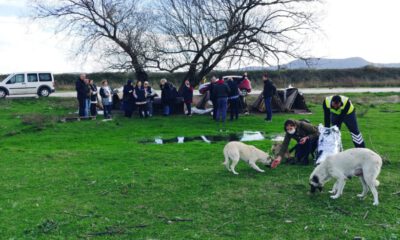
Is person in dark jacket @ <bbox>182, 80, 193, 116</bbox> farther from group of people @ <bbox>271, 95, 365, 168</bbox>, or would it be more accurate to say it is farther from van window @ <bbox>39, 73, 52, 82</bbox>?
van window @ <bbox>39, 73, 52, 82</bbox>

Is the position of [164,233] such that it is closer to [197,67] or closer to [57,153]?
[57,153]

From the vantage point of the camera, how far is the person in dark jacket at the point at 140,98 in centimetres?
2319

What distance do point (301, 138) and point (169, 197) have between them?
4060 millimetres

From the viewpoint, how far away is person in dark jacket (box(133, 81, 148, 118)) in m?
23.2

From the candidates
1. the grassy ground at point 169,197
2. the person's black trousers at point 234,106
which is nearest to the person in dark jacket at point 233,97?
the person's black trousers at point 234,106

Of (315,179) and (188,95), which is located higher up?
(188,95)

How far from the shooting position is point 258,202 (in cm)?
908

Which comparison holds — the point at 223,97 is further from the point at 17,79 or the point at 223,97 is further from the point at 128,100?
the point at 17,79

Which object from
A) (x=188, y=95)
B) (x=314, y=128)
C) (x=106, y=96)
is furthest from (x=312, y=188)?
(x=188, y=95)

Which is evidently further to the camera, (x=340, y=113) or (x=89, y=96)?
(x=89, y=96)

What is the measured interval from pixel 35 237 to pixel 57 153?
7340 mm

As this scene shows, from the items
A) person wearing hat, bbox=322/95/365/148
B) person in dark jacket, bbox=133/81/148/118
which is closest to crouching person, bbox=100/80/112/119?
person in dark jacket, bbox=133/81/148/118

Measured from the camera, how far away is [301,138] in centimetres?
1188

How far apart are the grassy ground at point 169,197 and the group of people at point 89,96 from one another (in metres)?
5.72
